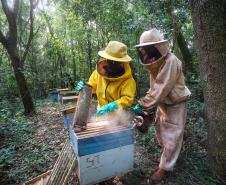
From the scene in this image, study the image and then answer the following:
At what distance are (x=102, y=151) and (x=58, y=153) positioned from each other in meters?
2.29

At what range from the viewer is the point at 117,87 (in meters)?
3.46

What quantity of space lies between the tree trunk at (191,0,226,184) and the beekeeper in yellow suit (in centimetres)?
90

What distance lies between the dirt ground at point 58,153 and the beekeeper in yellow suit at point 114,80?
1032mm

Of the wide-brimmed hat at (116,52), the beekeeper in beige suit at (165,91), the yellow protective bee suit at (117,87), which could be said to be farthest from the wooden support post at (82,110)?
the beekeeper in beige suit at (165,91)

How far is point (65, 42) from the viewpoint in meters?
13.8

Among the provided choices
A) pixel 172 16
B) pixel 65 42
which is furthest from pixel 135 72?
pixel 65 42

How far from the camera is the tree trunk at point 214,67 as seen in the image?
2859 millimetres

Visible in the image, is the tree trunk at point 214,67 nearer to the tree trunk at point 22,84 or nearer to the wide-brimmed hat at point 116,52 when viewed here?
the wide-brimmed hat at point 116,52

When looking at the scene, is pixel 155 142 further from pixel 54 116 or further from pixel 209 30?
pixel 54 116

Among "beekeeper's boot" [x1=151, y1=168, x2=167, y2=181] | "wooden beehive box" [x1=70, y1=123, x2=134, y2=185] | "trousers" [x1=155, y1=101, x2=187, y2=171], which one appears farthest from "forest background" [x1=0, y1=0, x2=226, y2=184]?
"wooden beehive box" [x1=70, y1=123, x2=134, y2=185]

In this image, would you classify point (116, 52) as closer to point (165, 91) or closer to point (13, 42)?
point (165, 91)

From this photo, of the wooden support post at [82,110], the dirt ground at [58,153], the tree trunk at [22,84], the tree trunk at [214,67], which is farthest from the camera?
the tree trunk at [22,84]

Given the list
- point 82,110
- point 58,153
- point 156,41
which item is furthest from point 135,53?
point 82,110

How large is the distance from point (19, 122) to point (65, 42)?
25.3 feet
